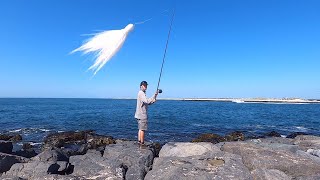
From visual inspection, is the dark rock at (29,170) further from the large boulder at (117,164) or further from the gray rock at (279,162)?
the gray rock at (279,162)

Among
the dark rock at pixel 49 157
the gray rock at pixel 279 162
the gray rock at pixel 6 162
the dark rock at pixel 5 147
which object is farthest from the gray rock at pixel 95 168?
the dark rock at pixel 5 147

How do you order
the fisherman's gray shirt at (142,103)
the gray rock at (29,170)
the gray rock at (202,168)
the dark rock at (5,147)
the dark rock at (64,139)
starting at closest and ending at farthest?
the gray rock at (202,168)
the gray rock at (29,170)
the fisherman's gray shirt at (142,103)
the dark rock at (5,147)
the dark rock at (64,139)

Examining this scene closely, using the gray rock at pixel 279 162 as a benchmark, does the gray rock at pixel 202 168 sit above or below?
below

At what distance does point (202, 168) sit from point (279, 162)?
2.37 meters

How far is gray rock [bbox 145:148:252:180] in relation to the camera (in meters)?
7.18

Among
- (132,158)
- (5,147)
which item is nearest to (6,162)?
(132,158)

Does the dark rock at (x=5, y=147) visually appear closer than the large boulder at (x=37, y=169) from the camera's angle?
No

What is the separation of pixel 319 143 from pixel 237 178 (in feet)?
23.2

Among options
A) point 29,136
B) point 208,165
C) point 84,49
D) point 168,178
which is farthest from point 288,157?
point 29,136

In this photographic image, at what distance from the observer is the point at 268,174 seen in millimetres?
7379

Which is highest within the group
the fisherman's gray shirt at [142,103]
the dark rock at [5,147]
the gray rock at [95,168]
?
the fisherman's gray shirt at [142,103]

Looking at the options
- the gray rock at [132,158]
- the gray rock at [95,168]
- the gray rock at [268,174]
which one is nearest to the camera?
the gray rock at [268,174]

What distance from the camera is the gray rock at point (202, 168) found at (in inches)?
283

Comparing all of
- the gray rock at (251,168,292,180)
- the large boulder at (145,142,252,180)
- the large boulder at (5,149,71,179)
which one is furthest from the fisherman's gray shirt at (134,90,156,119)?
the gray rock at (251,168,292,180)
